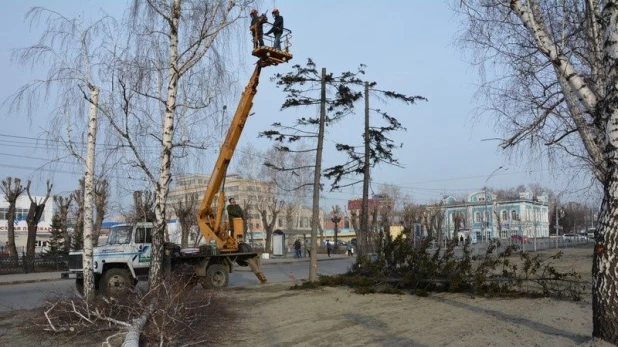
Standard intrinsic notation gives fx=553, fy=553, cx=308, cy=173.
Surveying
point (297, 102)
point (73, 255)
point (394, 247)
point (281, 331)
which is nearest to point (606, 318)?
point (281, 331)

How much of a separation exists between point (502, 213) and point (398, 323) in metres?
88.0

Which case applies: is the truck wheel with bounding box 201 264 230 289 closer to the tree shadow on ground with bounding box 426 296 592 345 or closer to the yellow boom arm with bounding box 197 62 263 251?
the yellow boom arm with bounding box 197 62 263 251

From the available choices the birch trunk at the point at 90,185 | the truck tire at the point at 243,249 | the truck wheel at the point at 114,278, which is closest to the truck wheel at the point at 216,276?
the truck tire at the point at 243,249

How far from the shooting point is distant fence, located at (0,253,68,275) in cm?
3253

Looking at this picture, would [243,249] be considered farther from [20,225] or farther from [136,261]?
[20,225]

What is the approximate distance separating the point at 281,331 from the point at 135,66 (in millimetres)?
6891

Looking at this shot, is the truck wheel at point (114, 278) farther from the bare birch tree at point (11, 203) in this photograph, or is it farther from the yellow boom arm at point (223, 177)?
the bare birch tree at point (11, 203)

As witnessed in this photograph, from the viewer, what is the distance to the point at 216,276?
1928 cm

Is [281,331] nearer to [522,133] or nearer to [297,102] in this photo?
[522,133]

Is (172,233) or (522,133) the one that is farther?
(172,233)

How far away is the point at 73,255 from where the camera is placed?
17.9 m

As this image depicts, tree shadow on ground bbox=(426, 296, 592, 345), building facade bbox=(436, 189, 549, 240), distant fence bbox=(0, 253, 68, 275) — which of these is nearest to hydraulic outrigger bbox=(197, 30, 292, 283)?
tree shadow on ground bbox=(426, 296, 592, 345)

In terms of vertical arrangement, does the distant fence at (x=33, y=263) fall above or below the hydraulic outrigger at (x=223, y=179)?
below

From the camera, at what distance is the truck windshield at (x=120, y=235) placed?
18.1m
